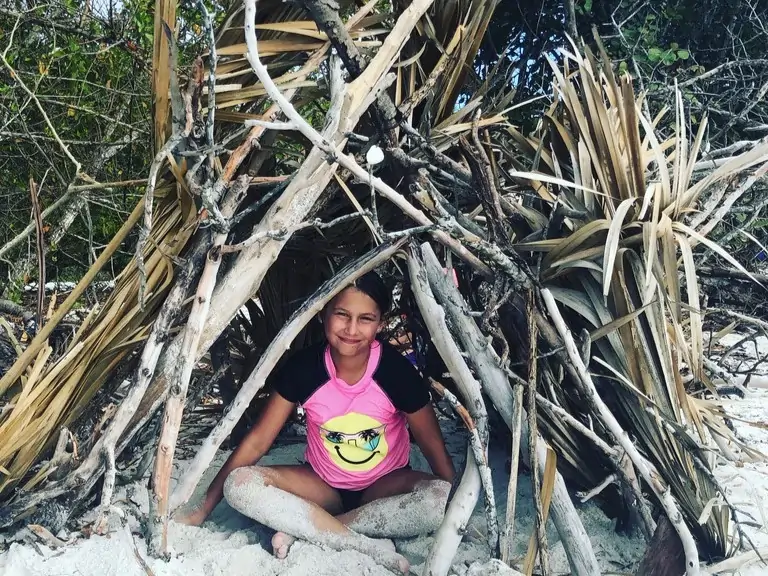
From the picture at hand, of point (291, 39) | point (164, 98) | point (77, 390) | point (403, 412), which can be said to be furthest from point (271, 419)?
Result: point (291, 39)

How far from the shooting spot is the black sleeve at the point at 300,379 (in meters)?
2.07

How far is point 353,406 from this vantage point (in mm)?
2057

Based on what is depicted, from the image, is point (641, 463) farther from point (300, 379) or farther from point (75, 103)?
point (75, 103)

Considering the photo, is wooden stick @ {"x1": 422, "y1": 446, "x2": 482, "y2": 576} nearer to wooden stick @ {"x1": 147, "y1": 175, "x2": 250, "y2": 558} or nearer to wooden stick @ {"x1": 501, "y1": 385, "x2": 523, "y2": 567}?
wooden stick @ {"x1": 501, "y1": 385, "x2": 523, "y2": 567}

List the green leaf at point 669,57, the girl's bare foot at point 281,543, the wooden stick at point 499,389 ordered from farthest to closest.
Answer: the green leaf at point 669,57, the girl's bare foot at point 281,543, the wooden stick at point 499,389

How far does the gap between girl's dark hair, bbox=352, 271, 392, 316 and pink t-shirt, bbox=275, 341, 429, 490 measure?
161mm

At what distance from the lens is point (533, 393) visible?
5.32ft

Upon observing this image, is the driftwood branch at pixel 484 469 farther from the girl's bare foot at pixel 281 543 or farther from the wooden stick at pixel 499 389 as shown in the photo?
the girl's bare foot at pixel 281 543

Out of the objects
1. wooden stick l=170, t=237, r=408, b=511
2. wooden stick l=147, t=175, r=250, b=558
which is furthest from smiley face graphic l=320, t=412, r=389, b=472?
wooden stick l=147, t=175, r=250, b=558

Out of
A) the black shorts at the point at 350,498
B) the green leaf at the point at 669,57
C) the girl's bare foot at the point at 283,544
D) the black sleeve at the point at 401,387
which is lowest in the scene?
the girl's bare foot at the point at 283,544

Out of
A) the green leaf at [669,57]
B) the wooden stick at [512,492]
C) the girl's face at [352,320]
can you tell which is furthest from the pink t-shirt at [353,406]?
the green leaf at [669,57]

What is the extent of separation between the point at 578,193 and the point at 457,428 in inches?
54.5

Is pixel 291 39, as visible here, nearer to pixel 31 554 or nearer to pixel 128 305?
pixel 128 305

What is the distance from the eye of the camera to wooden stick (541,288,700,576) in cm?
151
